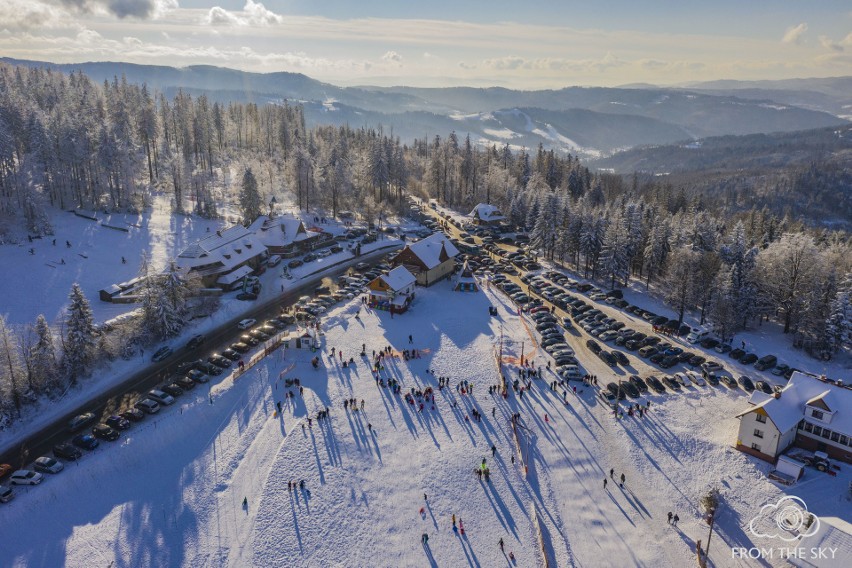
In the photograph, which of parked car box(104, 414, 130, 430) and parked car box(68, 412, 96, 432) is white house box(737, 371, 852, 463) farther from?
parked car box(68, 412, 96, 432)

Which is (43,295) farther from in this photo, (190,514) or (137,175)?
(137,175)

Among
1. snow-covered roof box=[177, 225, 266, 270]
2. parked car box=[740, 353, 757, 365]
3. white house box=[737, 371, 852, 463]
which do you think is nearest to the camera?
white house box=[737, 371, 852, 463]

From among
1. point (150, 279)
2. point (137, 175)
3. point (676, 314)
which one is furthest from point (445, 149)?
point (150, 279)

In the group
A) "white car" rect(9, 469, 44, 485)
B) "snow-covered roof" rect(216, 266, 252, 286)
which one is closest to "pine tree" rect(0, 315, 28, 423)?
"white car" rect(9, 469, 44, 485)

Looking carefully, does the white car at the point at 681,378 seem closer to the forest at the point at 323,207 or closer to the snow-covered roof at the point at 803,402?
the snow-covered roof at the point at 803,402

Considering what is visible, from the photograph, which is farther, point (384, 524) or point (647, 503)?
point (647, 503)

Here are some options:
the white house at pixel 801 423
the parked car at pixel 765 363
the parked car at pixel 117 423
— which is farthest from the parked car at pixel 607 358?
the parked car at pixel 117 423
